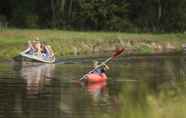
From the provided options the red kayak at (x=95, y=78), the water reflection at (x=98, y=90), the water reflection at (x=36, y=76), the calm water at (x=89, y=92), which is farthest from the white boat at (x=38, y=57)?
the water reflection at (x=98, y=90)

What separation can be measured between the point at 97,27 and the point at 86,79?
43.5 meters

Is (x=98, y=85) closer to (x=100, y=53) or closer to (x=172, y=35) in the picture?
(x=100, y=53)

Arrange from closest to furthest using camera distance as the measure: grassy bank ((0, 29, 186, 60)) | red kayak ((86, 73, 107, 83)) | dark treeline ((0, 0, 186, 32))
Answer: red kayak ((86, 73, 107, 83)) < grassy bank ((0, 29, 186, 60)) < dark treeline ((0, 0, 186, 32))

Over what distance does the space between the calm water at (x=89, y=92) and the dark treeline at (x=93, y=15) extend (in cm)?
2700

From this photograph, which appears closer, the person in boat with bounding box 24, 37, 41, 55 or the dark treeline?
the person in boat with bounding box 24, 37, 41, 55

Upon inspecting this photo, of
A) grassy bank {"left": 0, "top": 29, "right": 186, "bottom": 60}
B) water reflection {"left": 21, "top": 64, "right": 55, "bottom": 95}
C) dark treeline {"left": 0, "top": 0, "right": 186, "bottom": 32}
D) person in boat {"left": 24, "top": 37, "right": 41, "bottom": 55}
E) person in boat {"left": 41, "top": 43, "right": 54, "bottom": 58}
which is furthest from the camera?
dark treeline {"left": 0, "top": 0, "right": 186, "bottom": 32}

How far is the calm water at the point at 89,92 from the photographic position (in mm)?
12570

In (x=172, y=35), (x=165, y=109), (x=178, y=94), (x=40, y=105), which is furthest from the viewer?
(x=172, y=35)

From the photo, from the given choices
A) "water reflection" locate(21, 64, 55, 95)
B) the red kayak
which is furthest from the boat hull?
the red kayak

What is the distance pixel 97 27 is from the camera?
253 feet

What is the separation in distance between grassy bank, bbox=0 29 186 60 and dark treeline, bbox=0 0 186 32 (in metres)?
6.71

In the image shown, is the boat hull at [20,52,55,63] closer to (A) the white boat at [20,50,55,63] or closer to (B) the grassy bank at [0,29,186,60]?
(A) the white boat at [20,50,55,63]

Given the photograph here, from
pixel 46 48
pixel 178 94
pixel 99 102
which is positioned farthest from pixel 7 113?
pixel 46 48

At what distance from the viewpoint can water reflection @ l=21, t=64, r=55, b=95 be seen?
1193 inches
